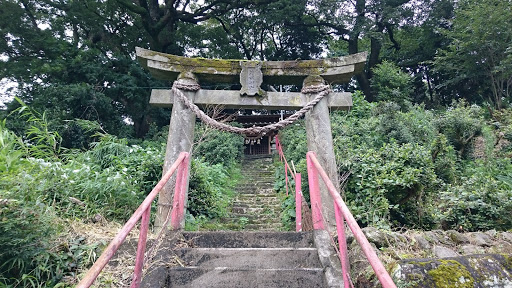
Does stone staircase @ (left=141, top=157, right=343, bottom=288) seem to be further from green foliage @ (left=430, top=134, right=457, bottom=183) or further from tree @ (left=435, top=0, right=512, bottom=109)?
tree @ (left=435, top=0, right=512, bottom=109)

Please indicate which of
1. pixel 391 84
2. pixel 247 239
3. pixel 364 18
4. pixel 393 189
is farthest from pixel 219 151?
pixel 364 18

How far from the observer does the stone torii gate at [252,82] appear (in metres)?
4.84

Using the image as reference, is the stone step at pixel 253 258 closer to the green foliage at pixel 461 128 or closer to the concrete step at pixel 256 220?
the concrete step at pixel 256 220

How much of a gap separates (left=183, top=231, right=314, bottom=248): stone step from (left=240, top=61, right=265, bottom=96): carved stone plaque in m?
2.48

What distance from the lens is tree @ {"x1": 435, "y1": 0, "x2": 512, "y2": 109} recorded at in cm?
1100

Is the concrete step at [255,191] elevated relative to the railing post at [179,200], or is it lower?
lower

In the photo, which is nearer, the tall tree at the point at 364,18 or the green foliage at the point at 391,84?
the green foliage at the point at 391,84

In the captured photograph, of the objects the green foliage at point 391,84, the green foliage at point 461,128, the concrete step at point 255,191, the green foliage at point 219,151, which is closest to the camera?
the green foliage at point 461,128

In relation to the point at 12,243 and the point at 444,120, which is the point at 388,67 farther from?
the point at 12,243

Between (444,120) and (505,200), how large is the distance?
14.5 ft

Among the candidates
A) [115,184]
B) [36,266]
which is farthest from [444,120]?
[36,266]

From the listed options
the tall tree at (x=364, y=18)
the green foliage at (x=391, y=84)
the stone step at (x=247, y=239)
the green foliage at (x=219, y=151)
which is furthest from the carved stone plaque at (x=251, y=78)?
the tall tree at (x=364, y=18)

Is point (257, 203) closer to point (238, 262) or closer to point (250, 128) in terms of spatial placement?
point (250, 128)

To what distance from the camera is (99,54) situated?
12.4 m
